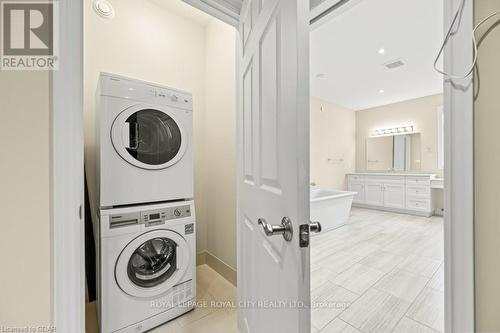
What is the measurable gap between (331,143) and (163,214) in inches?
188

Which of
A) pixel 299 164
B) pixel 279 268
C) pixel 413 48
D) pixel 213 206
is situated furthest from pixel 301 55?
pixel 413 48

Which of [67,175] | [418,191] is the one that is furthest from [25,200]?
[418,191]

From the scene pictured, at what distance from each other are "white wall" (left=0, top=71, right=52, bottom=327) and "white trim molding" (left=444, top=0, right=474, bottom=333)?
1.27 m

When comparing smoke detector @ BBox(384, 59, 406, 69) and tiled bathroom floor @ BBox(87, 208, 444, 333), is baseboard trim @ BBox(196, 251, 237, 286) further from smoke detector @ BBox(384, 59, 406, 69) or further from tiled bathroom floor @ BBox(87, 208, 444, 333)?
smoke detector @ BBox(384, 59, 406, 69)

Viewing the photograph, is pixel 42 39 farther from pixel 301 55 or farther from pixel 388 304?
pixel 388 304

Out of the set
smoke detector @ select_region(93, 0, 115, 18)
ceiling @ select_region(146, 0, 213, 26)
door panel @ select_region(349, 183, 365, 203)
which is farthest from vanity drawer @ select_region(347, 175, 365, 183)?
smoke detector @ select_region(93, 0, 115, 18)

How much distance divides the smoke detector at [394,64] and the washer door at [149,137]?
3394mm

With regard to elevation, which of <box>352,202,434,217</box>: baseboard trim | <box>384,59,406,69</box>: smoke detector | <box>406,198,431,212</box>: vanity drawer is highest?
<box>384,59,406,69</box>: smoke detector

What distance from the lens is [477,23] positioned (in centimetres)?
52

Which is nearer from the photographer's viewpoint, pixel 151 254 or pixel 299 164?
pixel 299 164

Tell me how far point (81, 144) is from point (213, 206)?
1.54 m

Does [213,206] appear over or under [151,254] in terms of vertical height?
over

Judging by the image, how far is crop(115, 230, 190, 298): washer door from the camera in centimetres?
130

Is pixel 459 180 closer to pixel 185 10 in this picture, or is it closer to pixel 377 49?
pixel 185 10
